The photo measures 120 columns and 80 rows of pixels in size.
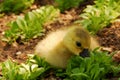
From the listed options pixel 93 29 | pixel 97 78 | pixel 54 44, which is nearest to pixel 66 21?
pixel 93 29

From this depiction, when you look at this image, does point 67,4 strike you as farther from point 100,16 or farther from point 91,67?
point 91,67

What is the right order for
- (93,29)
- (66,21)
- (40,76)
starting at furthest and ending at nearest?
(66,21) < (93,29) < (40,76)

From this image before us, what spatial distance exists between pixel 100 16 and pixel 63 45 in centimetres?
83

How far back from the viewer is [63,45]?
3.44 metres

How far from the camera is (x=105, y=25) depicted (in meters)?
4.21

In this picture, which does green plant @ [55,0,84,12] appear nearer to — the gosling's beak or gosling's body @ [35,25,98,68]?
gosling's body @ [35,25,98,68]

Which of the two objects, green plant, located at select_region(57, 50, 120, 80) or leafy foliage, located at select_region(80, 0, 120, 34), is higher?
leafy foliage, located at select_region(80, 0, 120, 34)

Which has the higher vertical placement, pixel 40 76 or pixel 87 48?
pixel 87 48

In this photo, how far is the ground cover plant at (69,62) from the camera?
332cm

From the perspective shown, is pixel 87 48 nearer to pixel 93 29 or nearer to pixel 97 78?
pixel 97 78

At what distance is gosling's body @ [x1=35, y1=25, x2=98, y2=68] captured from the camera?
131 inches

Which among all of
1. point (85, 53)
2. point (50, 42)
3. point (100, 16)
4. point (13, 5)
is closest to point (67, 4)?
point (13, 5)

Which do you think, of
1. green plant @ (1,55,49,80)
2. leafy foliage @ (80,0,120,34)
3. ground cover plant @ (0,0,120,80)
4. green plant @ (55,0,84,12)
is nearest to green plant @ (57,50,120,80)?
ground cover plant @ (0,0,120,80)

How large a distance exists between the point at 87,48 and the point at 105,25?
93cm
